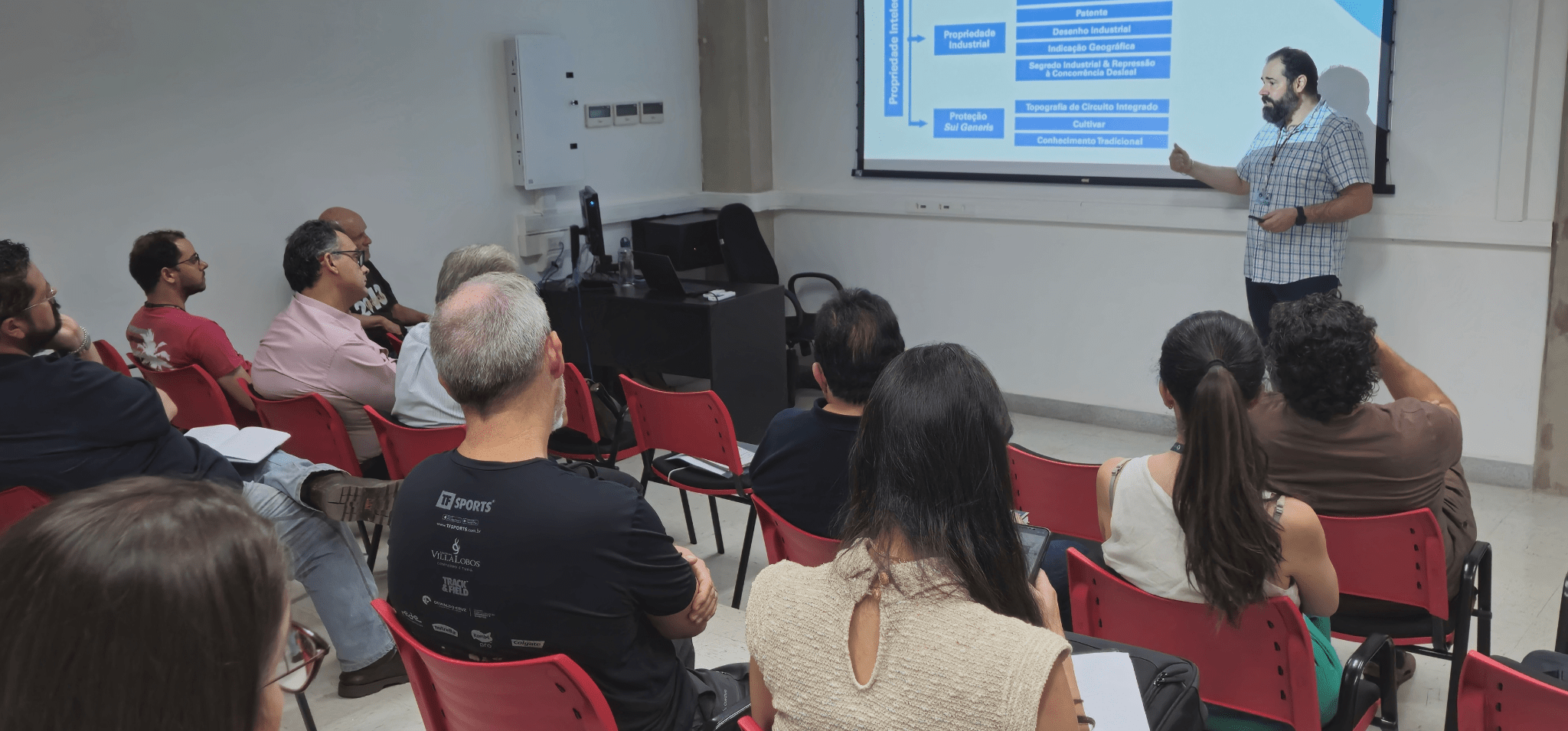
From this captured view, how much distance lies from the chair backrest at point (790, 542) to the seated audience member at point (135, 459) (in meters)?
0.95

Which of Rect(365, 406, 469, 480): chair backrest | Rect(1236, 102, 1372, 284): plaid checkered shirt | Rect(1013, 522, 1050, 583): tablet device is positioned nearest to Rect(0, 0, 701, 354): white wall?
Rect(365, 406, 469, 480): chair backrest

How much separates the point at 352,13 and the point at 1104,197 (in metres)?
3.49

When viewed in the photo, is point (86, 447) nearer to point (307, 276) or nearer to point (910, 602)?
point (307, 276)

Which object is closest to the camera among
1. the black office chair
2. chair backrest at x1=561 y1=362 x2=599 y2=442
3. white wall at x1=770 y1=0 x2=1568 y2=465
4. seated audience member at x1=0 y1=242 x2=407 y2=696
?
seated audience member at x1=0 y1=242 x2=407 y2=696

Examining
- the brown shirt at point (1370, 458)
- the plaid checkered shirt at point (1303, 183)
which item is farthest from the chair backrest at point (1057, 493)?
the plaid checkered shirt at point (1303, 183)

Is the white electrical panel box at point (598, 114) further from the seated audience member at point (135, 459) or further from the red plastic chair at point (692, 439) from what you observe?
the seated audience member at point (135, 459)

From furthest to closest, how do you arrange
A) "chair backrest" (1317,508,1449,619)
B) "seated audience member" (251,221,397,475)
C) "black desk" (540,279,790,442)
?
1. "black desk" (540,279,790,442)
2. "seated audience member" (251,221,397,475)
3. "chair backrest" (1317,508,1449,619)

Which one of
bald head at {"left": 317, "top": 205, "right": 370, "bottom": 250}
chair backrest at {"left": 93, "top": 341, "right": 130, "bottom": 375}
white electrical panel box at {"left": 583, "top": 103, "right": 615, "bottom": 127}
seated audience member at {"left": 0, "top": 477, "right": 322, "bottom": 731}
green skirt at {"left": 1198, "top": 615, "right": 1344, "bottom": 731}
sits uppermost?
white electrical panel box at {"left": 583, "top": 103, "right": 615, "bottom": 127}

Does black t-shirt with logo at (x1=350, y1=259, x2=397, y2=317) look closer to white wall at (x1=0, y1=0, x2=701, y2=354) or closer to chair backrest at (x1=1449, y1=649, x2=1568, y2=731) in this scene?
white wall at (x1=0, y1=0, x2=701, y2=354)

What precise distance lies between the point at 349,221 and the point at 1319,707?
13.1ft

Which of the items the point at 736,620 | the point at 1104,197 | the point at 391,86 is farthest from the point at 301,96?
the point at 1104,197

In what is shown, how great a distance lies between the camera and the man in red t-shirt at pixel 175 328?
351 cm

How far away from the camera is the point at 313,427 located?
334 cm

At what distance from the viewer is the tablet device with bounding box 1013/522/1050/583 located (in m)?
1.48
